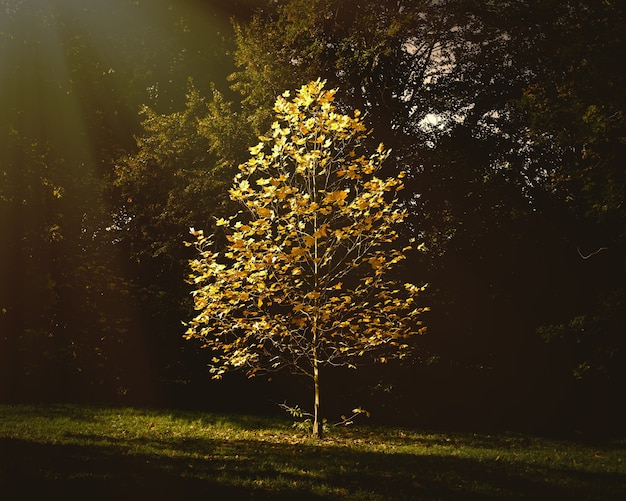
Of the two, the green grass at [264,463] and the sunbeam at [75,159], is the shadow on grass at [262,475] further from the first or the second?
the sunbeam at [75,159]

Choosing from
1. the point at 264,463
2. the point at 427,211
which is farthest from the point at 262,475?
the point at 427,211

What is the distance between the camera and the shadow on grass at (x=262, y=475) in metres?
6.03

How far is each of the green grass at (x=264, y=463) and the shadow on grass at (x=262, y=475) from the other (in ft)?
0.05

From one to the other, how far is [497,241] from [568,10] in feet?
20.4

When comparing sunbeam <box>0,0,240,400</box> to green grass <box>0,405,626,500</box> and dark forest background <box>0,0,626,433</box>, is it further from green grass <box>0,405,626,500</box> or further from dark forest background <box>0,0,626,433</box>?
green grass <box>0,405,626,500</box>

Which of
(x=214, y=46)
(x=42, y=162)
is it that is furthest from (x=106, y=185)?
(x=42, y=162)

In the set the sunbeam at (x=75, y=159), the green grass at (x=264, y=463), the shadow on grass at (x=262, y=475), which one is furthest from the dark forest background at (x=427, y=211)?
the shadow on grass at (x=262, y=475)

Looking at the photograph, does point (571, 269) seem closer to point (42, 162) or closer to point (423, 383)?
point (423, 383)

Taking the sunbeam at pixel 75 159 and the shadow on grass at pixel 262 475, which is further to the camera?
the sunbeam at pixel 75 159

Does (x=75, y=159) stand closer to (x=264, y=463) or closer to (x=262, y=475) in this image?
(x=264, y=463)

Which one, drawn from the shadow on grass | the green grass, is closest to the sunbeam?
the green grass

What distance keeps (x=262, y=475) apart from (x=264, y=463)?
32.4 inches

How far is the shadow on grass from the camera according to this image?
6.03 metres

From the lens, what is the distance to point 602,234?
15.9 metres
